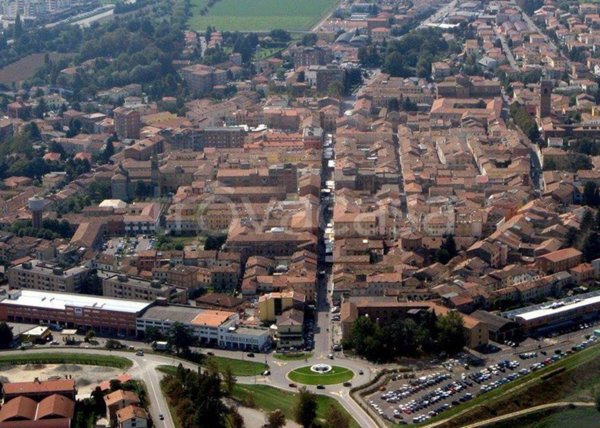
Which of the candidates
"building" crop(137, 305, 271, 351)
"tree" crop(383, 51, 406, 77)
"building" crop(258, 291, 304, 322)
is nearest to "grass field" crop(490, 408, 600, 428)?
"building" crop(137, 305, 271, 351)

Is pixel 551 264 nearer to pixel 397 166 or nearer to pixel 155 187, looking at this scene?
pixel 397 166

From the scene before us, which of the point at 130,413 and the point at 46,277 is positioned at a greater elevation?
the point at 46,277

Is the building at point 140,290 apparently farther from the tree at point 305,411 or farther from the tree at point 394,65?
the tree at point 394,65

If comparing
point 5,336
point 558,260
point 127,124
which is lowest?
point 5,336

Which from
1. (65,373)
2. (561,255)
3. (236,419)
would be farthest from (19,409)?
(561,255)

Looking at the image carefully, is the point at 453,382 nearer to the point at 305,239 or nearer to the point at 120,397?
the point at 120,397

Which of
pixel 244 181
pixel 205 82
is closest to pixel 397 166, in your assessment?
pixel 244 181
